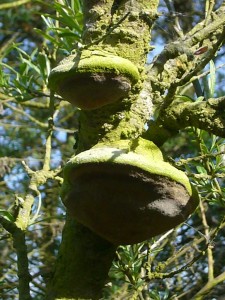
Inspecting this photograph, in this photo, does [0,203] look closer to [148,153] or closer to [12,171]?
[12,171]

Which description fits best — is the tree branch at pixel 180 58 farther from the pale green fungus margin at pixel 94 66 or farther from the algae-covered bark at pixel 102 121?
the pale green fungus margin at pixel 94 66

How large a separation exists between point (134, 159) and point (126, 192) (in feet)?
0.26

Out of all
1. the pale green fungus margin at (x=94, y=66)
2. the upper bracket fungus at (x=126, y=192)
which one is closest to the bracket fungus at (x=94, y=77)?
the pale green fungus margin at (x=94, y=66)

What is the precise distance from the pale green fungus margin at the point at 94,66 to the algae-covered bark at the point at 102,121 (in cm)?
3

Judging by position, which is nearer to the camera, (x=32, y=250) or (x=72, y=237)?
(x=72, y=237)

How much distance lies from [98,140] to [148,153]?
14 cm

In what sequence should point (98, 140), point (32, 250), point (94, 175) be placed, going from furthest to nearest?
point (32, 250) → point (98, 140) → point (94, 175)

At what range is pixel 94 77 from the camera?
1229mm

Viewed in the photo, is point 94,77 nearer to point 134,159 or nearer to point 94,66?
point 94,66

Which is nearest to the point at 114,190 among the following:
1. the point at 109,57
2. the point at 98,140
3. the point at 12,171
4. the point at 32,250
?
the point at 98,140

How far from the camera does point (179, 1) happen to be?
3.37m

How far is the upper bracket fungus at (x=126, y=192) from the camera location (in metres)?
1.16

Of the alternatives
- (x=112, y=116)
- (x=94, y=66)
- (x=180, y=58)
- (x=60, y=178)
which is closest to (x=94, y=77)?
(x=94, y=66)

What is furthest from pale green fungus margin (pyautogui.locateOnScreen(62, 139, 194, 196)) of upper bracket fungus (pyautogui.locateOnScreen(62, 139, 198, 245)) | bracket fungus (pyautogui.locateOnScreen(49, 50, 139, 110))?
bracket fungus (pyautogui.locateOnScreen(49, 50, 139, 110))
